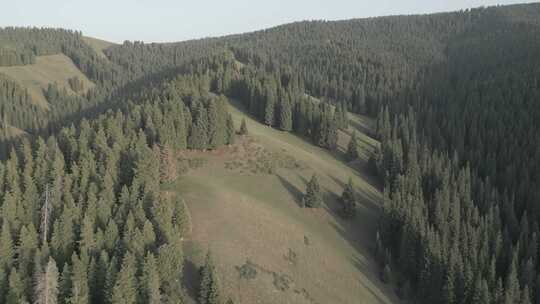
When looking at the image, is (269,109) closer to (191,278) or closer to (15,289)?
(191,278)

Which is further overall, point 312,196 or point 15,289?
point 312,196

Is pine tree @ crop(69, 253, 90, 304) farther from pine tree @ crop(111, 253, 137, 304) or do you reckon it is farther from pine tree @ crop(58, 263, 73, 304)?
pine tree @ crop(111, 253, 137, 304)

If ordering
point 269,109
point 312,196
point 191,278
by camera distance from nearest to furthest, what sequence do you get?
1. point 191,278
2. point 312,196
3. point 269,109

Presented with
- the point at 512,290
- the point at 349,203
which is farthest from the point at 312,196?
the point at 512,290

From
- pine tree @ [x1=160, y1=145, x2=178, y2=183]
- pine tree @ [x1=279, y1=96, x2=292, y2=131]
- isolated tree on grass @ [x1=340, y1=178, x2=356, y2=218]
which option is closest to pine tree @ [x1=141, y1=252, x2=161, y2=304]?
pine tree @ [x1=160, y1=145, x2=178, y2=183]

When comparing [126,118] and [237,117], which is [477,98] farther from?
[126,118]

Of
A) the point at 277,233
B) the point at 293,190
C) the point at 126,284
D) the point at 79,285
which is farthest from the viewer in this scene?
the point at 293,190

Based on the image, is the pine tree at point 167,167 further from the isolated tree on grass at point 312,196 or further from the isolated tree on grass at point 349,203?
the isolated tree on grass at point 349,203
